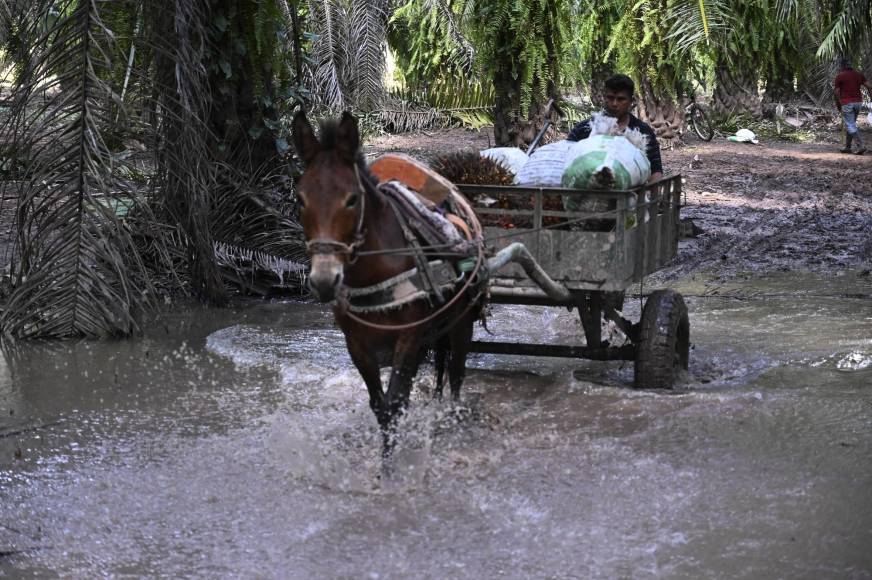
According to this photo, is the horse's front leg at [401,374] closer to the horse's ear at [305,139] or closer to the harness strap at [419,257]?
the harness strap at [419,257]

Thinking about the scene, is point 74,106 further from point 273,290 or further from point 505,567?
point 505,567

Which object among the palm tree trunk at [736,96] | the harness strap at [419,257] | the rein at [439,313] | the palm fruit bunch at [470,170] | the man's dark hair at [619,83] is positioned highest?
the palm tree trunk at [736,96]

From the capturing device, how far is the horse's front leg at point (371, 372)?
566cm

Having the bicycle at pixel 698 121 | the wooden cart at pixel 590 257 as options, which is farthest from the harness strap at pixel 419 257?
the bicycle at pixel 698 121

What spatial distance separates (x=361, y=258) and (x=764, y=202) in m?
11.6

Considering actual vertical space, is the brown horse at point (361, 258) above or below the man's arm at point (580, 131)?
below

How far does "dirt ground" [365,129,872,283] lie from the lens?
39.4 feet

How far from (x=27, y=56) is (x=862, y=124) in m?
26.6

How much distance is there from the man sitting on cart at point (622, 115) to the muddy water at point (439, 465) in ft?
5.20

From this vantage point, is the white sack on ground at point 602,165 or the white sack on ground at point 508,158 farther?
the white sack on ground at point 508,158

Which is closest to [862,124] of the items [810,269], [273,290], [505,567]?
[810,269]

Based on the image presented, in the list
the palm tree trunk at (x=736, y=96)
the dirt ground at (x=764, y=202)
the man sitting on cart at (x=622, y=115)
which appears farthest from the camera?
the palm tree trunk at (x=736, y=96)

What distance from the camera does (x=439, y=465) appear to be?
6.09 metres

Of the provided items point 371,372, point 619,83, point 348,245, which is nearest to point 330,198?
point 348,245
